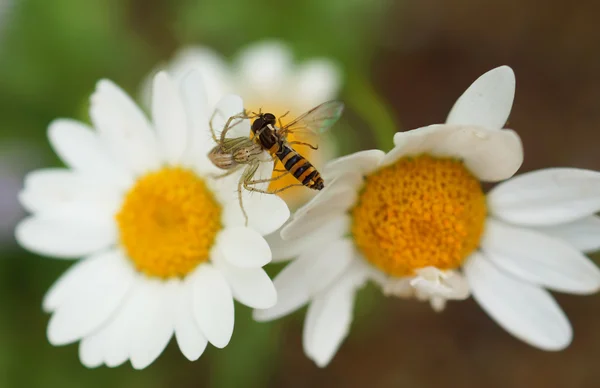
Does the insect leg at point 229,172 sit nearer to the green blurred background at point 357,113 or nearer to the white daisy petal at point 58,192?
the white daisy petal at point 58,192

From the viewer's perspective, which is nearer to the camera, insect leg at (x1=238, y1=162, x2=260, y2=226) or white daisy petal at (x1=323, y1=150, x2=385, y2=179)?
white daisy petal at (x1=323, y1=150, x2=385, y2=179)

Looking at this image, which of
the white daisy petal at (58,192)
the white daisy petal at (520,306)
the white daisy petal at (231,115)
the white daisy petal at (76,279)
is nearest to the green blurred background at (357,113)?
the white daisy petal at (58,192)

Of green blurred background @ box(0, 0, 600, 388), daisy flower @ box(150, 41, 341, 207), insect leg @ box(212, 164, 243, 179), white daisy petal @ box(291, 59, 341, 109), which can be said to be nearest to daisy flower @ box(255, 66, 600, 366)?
insect leg @ box(212, 164, 243, 179)

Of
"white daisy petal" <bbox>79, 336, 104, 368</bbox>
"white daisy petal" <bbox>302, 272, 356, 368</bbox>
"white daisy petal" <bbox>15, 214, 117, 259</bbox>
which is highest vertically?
"white daisy petal" <bbox>15, 214, 117, 259</bbox>

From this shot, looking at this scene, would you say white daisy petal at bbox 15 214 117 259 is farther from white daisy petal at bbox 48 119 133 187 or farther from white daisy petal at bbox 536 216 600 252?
white daisy petal at bbox 536 216 600 252

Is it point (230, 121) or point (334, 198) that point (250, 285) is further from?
point (230, 121)

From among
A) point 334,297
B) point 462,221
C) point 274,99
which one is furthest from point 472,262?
point 274,99

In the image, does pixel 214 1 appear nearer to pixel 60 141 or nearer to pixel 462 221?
pixel 60 141
